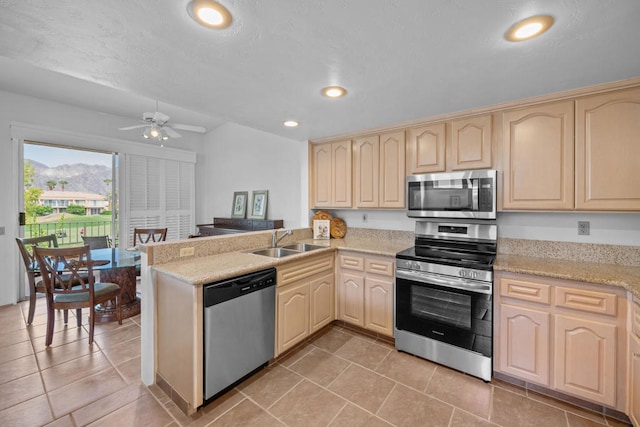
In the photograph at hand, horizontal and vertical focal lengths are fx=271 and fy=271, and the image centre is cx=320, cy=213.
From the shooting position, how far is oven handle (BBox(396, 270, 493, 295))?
2.05 metres

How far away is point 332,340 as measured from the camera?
2729 millimetres

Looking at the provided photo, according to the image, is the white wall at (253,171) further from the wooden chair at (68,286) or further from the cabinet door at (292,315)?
the wooden chair at (68,286)

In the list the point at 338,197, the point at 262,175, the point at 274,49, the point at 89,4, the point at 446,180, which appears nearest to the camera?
the point at 89,4

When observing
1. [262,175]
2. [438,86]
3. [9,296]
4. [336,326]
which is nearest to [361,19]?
[438,86]

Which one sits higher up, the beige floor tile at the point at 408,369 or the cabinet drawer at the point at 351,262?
the cabinet drawer at the point at 351,262

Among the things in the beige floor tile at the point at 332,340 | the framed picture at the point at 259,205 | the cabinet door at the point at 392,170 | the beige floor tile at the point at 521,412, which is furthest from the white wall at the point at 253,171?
the beige floor tile at the point at 521,412

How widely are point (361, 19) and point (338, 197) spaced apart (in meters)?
2.20

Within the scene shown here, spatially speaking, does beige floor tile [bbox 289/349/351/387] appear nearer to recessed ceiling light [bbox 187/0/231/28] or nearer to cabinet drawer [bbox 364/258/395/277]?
cabinet drawer [bbox 364/258/395/277]

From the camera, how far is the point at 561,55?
1.56m

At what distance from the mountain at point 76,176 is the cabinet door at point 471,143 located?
5.25 m

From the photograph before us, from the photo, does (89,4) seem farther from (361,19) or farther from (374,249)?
(374,249)

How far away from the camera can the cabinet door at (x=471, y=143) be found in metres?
2.40

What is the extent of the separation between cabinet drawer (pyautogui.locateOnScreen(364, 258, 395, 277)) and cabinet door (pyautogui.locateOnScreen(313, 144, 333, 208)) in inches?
40.2

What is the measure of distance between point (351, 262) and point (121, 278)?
9.13ft
